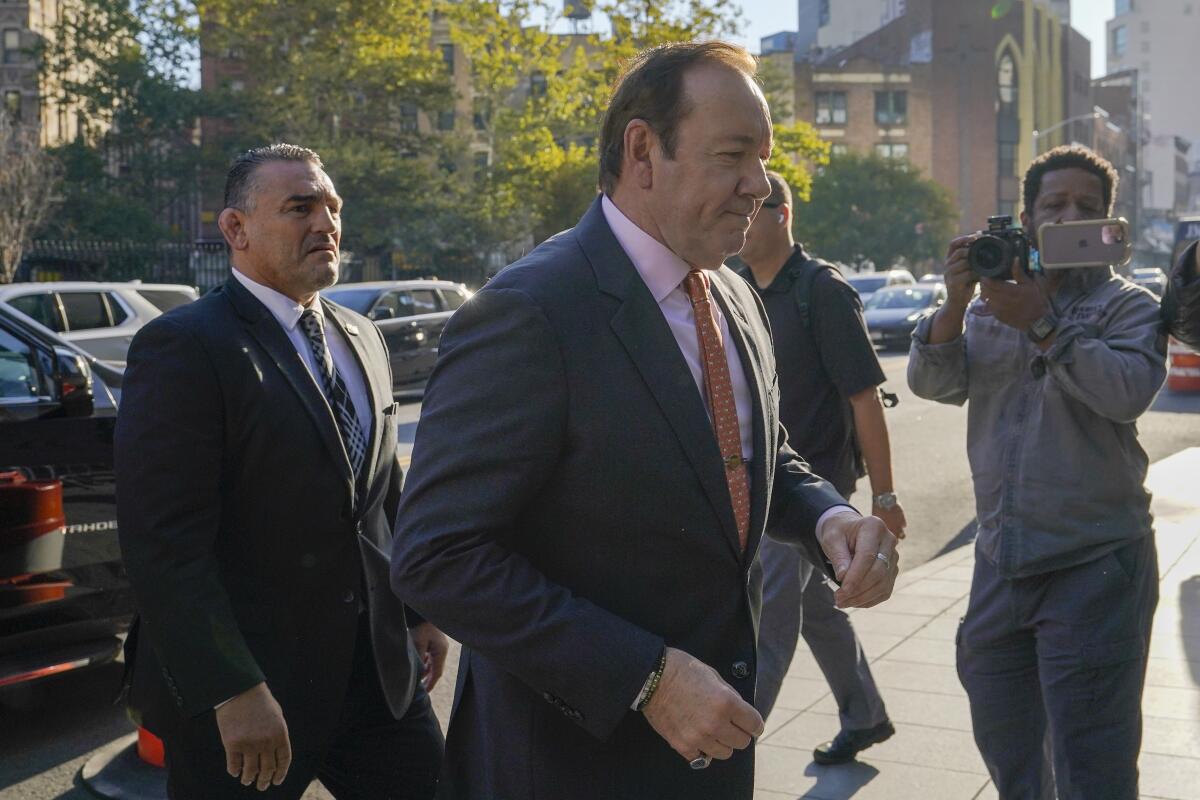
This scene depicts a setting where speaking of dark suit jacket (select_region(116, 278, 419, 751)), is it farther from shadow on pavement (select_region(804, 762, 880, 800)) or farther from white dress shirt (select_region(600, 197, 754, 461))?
shadow on pavement (select_region(804, 762, 880, 800))

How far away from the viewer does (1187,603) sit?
7.11 meters

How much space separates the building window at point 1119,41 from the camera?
170500 millimetres

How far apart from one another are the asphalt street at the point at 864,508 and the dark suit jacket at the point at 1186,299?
11.1 feet

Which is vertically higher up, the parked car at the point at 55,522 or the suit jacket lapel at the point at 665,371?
the suit jacket lapel at the point at 665,371

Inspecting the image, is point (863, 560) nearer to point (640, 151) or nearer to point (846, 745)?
point (640, 151)

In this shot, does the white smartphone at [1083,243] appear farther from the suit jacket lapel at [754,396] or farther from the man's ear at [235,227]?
the man's ear at [235,227]

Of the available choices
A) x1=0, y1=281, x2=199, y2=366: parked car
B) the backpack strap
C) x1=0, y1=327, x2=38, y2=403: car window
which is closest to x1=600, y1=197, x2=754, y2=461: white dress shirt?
the backpack strap

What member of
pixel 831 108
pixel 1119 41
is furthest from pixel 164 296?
pixel 1119 41

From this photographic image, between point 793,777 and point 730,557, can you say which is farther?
point 793,777

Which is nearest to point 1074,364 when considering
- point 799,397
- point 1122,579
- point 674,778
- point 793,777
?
point 1122,579

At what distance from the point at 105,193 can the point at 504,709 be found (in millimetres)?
45617

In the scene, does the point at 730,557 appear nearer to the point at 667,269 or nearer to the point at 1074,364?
the point at 667,269

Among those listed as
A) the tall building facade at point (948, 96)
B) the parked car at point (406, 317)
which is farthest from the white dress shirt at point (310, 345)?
the tall building facade at point (948, 96)

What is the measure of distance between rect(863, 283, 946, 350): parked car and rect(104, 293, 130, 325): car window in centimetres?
1689
